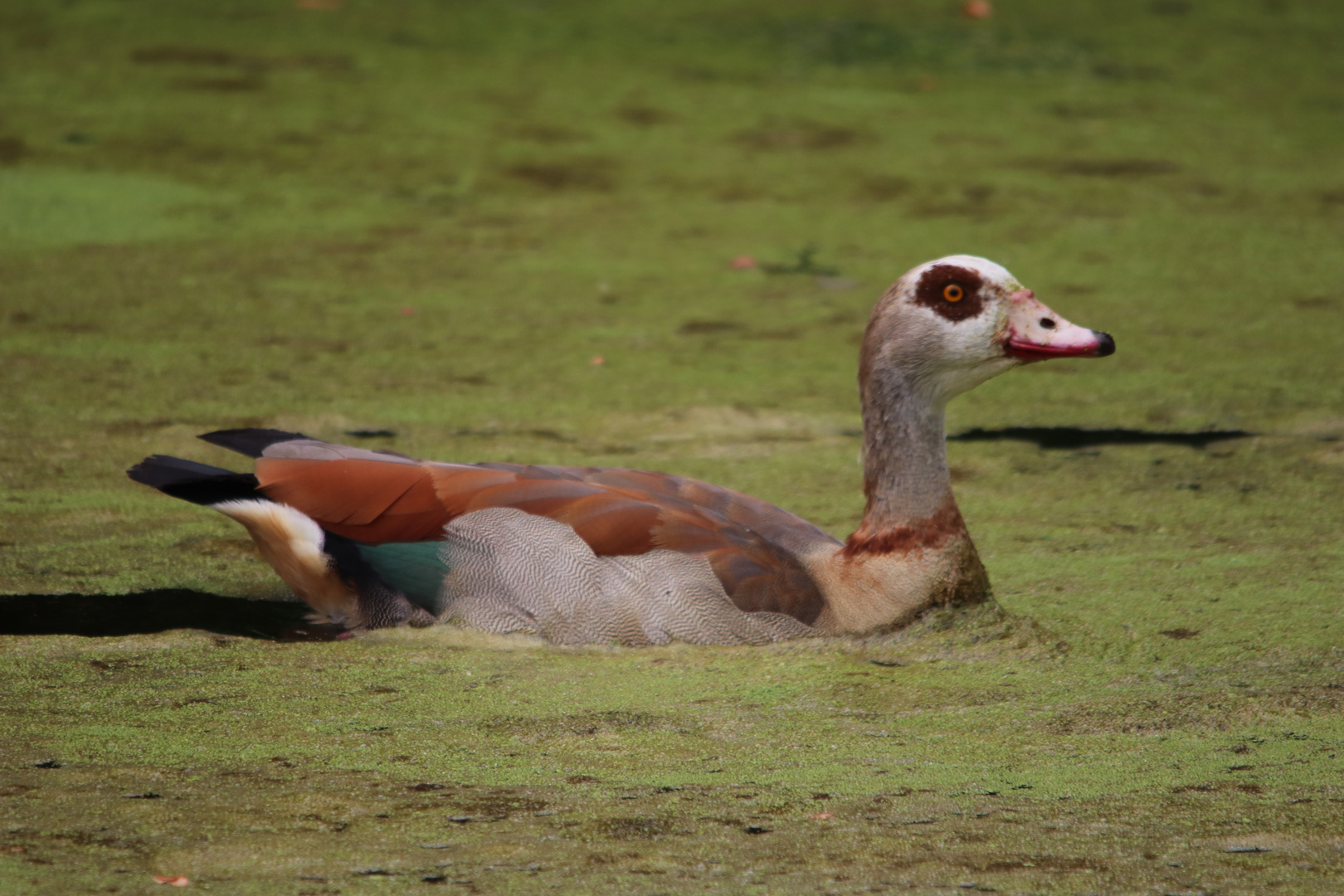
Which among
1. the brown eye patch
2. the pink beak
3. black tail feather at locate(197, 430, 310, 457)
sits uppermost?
the brown eye patch

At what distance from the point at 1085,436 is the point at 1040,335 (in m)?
1.31

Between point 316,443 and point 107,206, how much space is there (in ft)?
11.1

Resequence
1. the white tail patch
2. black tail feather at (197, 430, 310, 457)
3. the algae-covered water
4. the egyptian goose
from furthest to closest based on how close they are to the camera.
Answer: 1. black tail feather at (197, 430, 310, 457)
2. the white tail patch
3. the egyptian goose
4. the algae-covered water

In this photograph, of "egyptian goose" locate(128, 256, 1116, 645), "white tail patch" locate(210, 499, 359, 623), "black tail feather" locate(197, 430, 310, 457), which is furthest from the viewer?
"black tail feather" locate(197, 430, 310, 457)

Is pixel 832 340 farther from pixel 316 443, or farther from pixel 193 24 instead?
pixel 193 24

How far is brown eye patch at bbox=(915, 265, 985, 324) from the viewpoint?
3742 millimetres

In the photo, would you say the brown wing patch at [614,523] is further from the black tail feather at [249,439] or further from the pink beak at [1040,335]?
the pink beak at [1040,335]

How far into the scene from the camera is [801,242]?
267 inches

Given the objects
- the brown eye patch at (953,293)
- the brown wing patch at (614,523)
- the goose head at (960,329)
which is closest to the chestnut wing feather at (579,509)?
the brown wing patch at (614,523)

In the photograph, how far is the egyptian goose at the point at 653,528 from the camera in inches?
141

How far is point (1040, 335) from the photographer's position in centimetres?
374

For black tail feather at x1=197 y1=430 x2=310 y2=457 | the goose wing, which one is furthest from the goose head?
black tail feather at x1=197 y1=430 x2=310 y2=457

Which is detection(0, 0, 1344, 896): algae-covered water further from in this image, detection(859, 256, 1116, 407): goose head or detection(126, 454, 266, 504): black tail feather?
detection(859, 256, 1116, 407): goose head

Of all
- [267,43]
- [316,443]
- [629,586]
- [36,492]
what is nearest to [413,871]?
[629,586]
